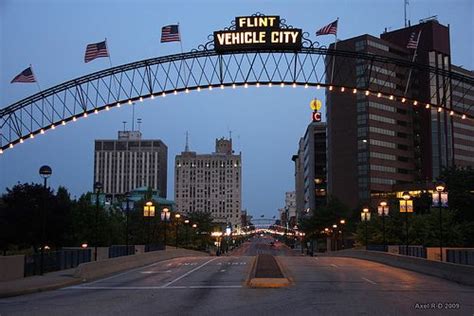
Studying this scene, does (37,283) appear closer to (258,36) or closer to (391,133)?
(258,36)

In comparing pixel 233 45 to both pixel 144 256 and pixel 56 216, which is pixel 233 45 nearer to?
pixel 144 256

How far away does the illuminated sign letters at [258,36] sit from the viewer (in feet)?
107

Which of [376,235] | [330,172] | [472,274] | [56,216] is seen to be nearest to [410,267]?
[472,274]

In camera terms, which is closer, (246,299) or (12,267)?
(246,299)

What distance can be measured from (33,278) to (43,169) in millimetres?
5973

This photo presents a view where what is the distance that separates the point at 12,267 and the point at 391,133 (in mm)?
135460

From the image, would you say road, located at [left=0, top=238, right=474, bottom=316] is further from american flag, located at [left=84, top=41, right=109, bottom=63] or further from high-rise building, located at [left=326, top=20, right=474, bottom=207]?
high-rise building, located at [left=326, top=20, right=474, bottom=207]

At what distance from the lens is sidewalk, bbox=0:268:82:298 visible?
23.0 m

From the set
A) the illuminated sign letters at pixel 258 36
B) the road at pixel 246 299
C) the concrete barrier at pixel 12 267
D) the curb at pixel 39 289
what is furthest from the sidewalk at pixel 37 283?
the illuminated sign letters at pixel 258 36

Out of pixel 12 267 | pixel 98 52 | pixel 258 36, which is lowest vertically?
pixel 12 267

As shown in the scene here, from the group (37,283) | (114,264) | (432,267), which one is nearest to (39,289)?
(37,283)

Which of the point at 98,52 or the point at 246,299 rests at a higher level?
the point at 98,52

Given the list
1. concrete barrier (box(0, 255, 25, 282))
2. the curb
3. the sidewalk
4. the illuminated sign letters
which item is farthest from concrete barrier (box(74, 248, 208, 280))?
the illuminated sign letters

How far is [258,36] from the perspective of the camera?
3256cm
